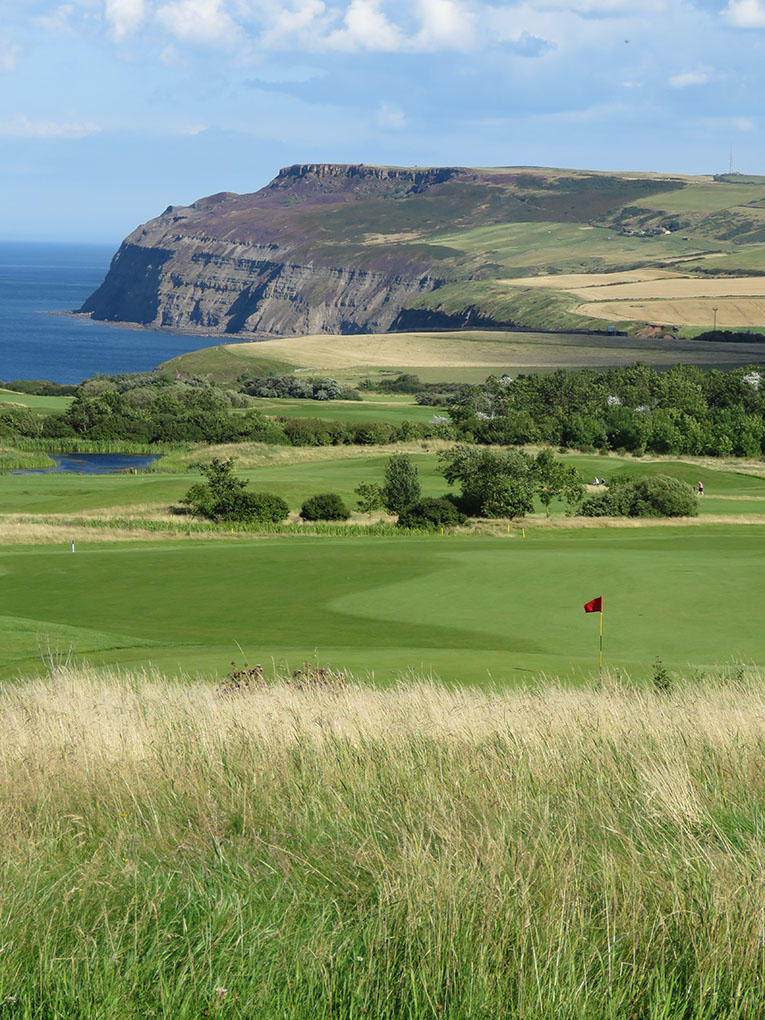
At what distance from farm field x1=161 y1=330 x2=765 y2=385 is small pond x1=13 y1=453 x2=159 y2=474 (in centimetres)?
5066

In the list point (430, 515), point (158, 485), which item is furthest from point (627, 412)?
point (430, 515)

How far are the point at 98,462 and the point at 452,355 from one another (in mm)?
77704

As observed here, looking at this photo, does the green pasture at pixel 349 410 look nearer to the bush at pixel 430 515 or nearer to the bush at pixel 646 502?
the bush at pixel 646 502

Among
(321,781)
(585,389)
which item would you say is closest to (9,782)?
(321,781)

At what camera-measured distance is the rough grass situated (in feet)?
13.0

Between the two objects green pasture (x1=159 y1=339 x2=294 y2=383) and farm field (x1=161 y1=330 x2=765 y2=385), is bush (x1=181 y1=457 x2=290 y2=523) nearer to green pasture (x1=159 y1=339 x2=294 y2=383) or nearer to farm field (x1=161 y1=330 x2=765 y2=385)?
farm field (x1=161 y1=330 x2=765 y2=385)

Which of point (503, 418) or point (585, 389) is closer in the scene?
point (503, 418)

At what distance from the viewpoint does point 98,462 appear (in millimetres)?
74375

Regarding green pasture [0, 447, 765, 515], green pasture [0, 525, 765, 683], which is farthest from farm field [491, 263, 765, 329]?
green pasture [0, 525, 765, 683]

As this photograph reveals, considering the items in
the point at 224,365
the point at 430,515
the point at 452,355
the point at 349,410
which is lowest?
the point at 430,515

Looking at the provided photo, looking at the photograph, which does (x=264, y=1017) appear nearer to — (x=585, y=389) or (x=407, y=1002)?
(x=407, y=1002)

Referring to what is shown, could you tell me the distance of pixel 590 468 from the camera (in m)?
62.7

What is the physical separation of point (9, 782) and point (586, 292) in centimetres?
19376

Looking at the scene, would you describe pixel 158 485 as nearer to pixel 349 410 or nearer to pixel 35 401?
pixel 349 410
